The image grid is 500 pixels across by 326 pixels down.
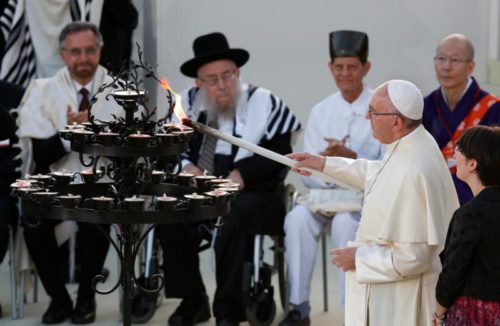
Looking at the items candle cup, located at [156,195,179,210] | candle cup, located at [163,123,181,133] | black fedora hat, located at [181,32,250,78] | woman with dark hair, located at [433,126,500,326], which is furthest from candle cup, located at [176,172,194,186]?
black fedora hat, located at [181,32,250,78]

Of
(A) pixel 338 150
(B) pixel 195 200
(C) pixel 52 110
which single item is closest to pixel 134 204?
(B) pixel 195 200

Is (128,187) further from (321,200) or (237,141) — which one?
(321,200)

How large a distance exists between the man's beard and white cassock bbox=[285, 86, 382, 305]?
0.53 metres

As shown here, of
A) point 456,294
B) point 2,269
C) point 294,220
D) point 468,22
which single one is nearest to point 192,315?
point 294,220

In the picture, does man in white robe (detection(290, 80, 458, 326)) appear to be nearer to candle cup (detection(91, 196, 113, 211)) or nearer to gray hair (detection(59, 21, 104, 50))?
candle cup (detection(91, 196, 113, 211))

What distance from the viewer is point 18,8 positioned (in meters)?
9.09

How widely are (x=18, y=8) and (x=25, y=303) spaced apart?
96.9 inches

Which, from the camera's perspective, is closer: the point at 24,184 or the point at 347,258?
the point at 24,184

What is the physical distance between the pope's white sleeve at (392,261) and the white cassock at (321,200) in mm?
1988

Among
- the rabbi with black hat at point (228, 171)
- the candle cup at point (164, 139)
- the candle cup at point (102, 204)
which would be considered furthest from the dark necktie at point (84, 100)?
the candle cup at point (102, 204)

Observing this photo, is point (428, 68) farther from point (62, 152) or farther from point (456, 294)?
point (456, 294)

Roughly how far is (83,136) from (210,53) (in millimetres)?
2880

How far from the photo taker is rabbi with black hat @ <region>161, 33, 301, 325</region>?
7.27m

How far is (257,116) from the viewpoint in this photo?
765cm
